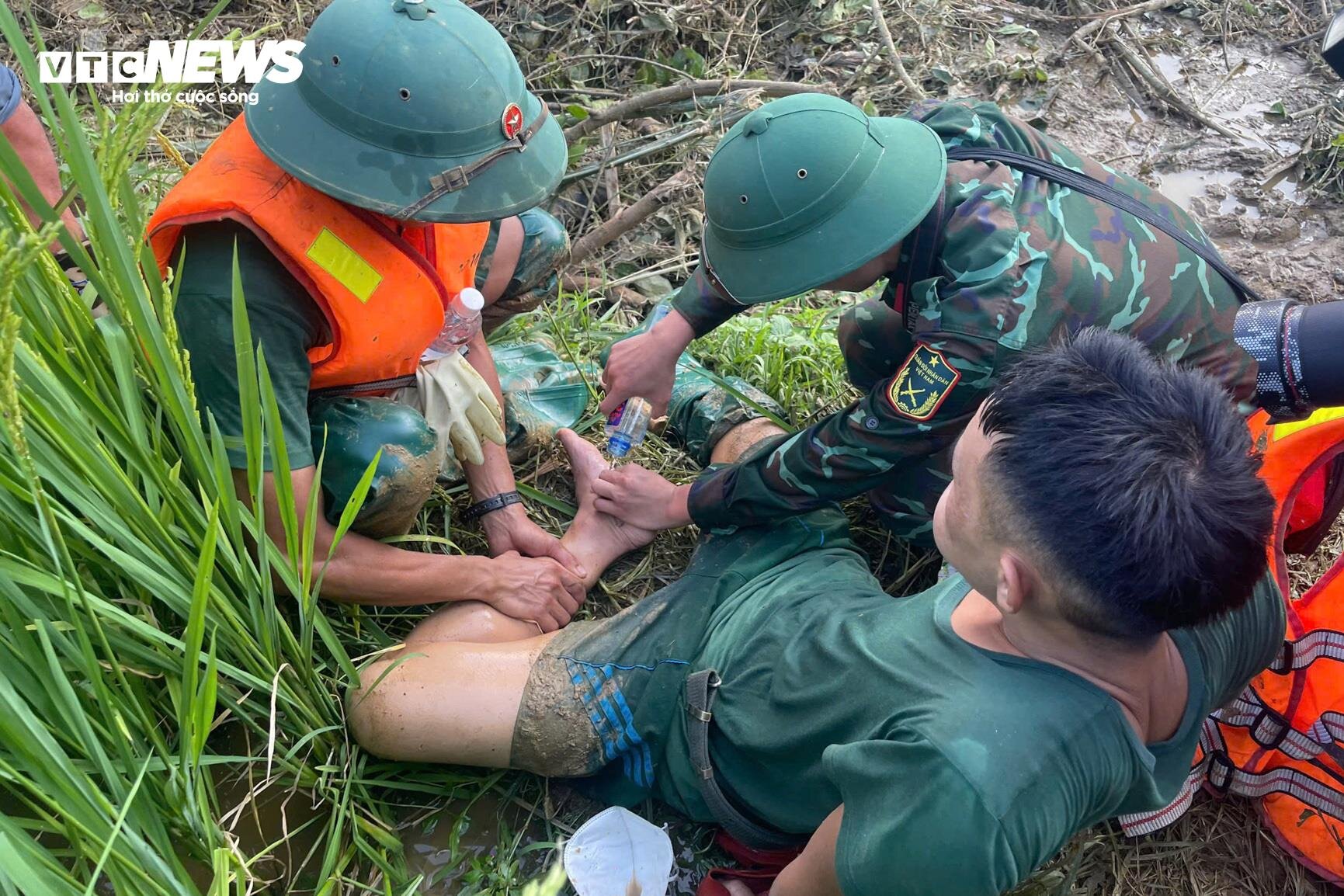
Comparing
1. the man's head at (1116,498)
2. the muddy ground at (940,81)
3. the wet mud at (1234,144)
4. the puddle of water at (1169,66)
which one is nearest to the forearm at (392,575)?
the man's head at (1116,498)

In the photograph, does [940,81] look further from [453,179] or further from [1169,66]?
[453,179]

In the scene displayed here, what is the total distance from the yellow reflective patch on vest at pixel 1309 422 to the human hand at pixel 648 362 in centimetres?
132

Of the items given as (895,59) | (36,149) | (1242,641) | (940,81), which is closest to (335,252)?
(36,149)

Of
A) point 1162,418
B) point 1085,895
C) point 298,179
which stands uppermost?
point 298,179

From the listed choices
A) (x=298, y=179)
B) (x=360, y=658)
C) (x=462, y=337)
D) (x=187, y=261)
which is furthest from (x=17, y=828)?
(x=462, y=337)

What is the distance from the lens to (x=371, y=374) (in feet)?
7.02

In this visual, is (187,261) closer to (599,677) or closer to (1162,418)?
(599,677)

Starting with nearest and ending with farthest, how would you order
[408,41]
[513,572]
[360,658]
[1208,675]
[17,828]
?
[17,828], [1208,675], [408,41], [360,658], [513,572]

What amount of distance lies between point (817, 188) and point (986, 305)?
39cm

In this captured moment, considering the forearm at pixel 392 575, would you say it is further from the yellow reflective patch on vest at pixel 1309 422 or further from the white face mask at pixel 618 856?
the yellow reflective patch on vest at pixel 1309 422

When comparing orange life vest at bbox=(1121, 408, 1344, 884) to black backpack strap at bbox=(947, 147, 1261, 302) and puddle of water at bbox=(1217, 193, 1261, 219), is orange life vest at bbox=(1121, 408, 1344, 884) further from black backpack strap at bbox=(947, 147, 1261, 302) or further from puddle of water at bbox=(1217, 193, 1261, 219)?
puddle of water at bbox=(1217, 193, 1261, 219)

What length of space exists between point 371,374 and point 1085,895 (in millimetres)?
1813

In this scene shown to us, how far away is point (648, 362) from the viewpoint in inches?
98.7

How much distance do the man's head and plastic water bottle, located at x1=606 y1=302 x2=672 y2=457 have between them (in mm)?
1212
